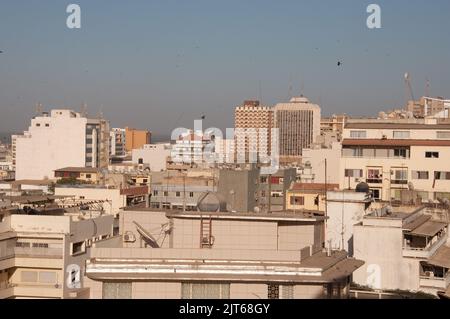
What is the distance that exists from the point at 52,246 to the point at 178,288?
6.06m

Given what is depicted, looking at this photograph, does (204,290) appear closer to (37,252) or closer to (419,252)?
(419,252)

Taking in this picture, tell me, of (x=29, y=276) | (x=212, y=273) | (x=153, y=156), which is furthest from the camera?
(x=153, y=156)

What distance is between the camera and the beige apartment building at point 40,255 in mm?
11430

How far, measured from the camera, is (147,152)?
51.2 m

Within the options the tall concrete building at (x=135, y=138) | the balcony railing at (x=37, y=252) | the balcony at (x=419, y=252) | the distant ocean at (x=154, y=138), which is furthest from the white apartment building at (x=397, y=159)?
the distant ocean at (x=154, y=138)

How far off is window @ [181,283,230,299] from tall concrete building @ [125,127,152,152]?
2832 inches

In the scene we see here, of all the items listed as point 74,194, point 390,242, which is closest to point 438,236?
point 390,242

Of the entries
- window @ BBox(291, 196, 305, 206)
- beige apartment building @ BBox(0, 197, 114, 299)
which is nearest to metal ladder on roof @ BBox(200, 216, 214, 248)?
beige apartment building @ BBox(0, 197, 114, 299)

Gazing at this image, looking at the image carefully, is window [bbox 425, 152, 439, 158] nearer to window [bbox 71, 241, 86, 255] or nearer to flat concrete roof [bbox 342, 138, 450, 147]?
flat concrete roof [bbox 342, 138, 450, 147]

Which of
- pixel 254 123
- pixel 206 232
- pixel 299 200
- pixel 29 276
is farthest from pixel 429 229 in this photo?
pixel 254 123

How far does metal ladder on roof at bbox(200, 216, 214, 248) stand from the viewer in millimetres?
7270

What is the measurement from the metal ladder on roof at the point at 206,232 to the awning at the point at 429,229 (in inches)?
164

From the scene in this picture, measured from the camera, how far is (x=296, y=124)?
87.8 m

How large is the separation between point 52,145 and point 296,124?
161ft
